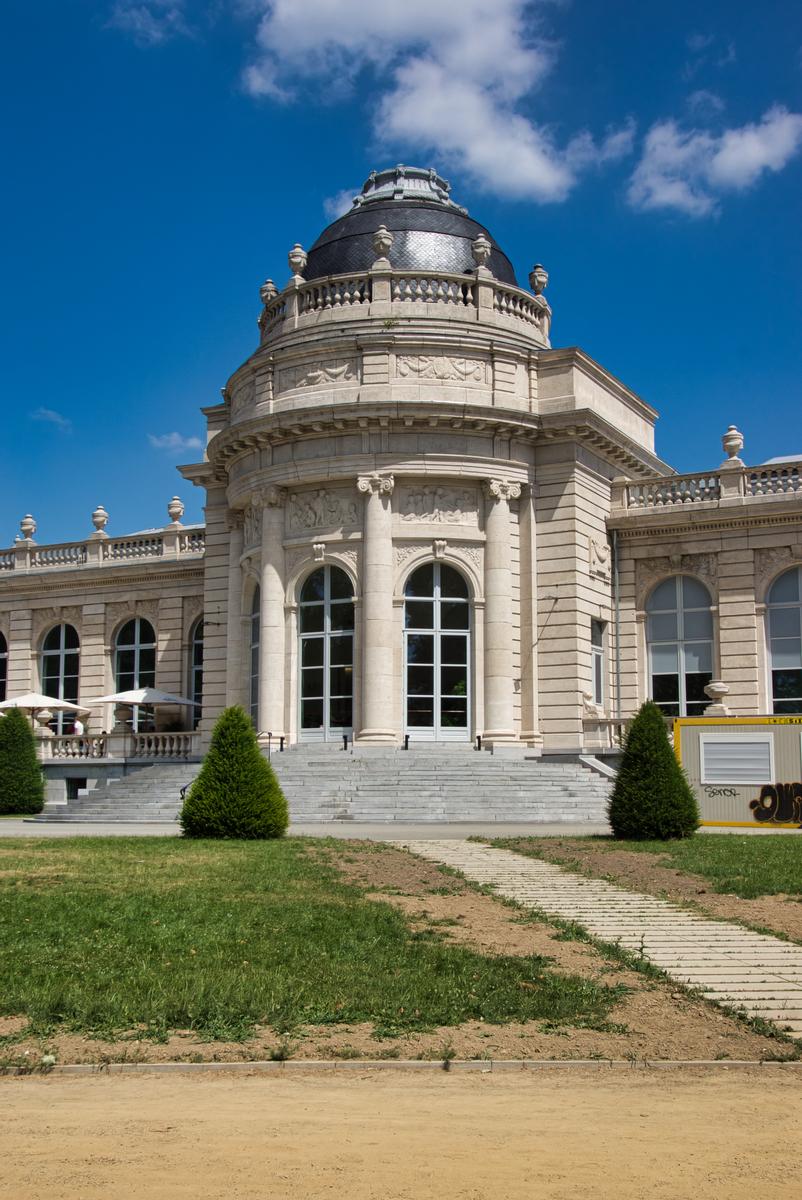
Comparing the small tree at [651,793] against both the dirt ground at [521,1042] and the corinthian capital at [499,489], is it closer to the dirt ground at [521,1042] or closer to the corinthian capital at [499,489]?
the dirt ground at [521,1042]

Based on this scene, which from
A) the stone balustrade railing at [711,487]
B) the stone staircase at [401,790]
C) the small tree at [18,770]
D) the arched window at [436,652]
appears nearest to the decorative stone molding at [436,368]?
the arched window at [436,652]

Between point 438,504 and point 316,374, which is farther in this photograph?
point 316,374

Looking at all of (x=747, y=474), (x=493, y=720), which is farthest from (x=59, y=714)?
Answer: (x=747, y=474)

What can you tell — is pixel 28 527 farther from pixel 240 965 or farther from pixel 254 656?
pixel 240 965

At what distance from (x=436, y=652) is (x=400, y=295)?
9.42 meters

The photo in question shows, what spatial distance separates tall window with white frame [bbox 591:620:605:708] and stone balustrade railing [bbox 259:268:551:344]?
8.51m

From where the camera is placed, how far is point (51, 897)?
1280 centimetres

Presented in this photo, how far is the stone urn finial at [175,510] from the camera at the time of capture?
4331cm

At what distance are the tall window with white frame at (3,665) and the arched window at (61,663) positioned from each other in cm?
150

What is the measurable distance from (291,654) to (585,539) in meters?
8.13

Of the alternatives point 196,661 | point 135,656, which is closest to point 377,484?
point 196,661

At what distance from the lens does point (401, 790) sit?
2708 cm

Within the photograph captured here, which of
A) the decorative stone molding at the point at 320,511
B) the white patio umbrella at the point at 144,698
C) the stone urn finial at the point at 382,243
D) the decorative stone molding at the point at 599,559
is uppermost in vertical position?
the stone urn finial at the point at 382,243

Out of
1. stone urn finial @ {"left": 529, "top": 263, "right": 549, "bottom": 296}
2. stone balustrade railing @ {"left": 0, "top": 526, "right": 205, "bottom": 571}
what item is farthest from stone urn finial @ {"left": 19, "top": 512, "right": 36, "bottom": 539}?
stone urn finial @ {"left": 529, "top": 263, "right": 549, "bottom": 296}
